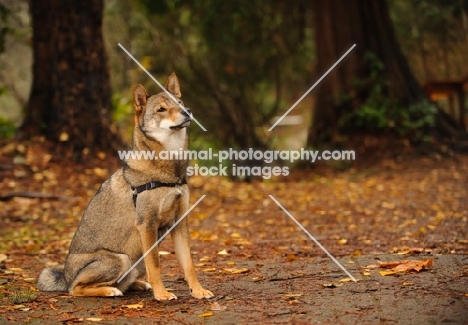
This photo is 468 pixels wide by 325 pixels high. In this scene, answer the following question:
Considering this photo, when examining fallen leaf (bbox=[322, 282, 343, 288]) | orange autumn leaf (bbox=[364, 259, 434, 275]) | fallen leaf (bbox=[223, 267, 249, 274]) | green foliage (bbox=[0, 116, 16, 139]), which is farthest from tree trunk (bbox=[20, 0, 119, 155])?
fallen leaf (bbox=[322, 282, 343, 288])

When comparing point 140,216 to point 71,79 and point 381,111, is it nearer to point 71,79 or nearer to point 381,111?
point 71,79

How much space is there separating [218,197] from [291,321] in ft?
25.0

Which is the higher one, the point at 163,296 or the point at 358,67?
the point at 358,67

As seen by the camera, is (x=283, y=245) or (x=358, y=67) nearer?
(x=283, y=245)

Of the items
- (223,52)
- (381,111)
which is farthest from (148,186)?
(223,52)

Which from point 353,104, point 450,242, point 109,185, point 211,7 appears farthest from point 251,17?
point 109,185

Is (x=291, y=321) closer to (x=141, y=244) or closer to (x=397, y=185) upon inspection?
(x=141, y=244)

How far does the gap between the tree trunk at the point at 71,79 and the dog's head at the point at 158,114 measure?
678 cm

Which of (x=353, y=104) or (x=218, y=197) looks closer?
(x=218, y=197)

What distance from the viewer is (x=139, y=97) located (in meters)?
5.75

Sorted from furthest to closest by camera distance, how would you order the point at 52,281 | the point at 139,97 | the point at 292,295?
the point at 52,281 → the point at 139,97 → the point at 292,295

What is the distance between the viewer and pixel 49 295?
19.5 feet

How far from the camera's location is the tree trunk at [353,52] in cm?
1598

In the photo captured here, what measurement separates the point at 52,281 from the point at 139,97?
1.87 meters
